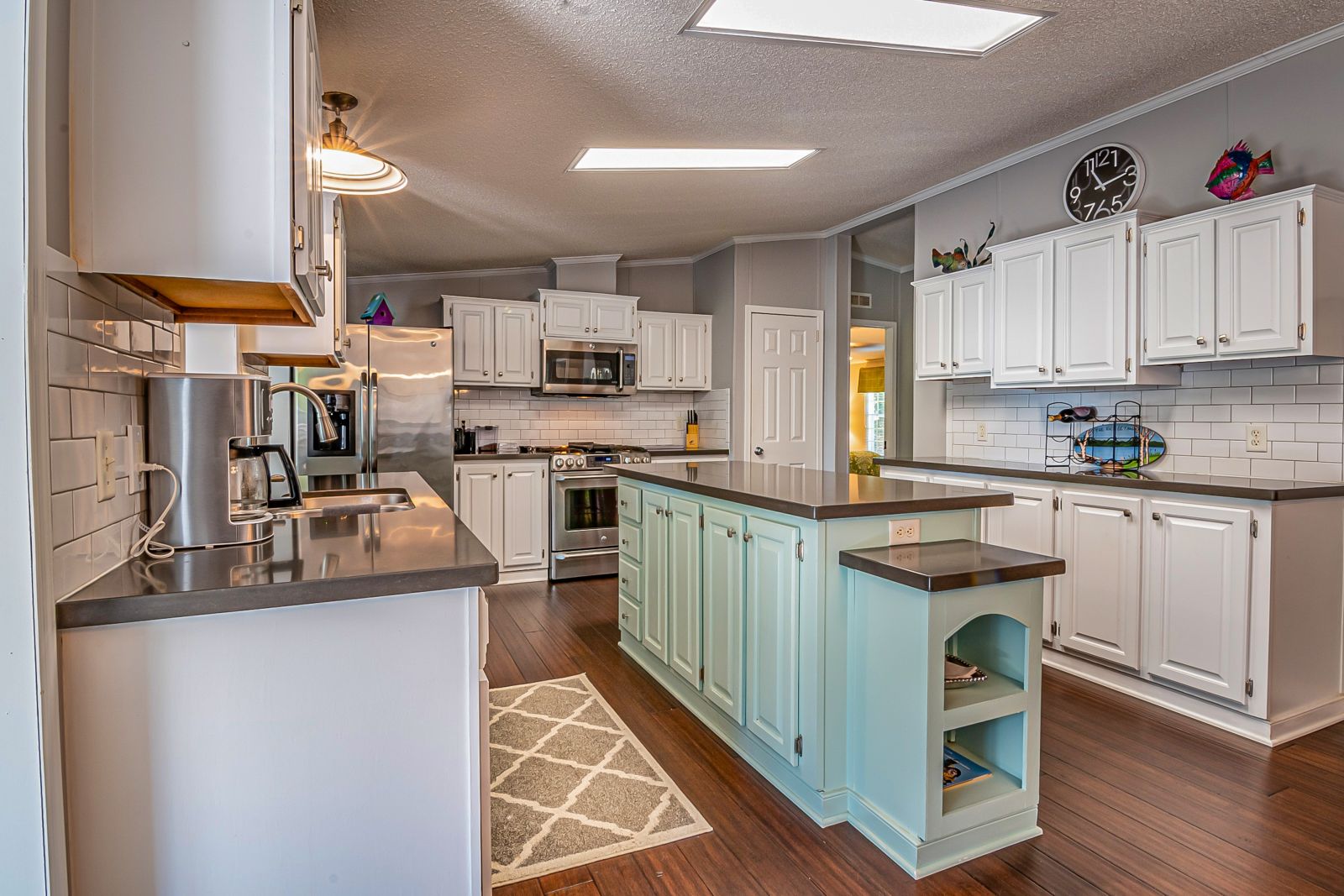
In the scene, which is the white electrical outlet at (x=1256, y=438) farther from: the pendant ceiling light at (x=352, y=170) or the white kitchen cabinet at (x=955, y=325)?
the pendant ceiling light at (x=352, y=170)

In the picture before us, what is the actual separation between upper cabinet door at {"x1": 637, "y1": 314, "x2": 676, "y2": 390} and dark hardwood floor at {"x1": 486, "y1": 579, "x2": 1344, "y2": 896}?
3.30 meters

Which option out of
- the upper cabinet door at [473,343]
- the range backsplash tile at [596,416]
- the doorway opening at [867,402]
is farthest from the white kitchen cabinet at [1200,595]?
A: the doorway opening at [867,402]

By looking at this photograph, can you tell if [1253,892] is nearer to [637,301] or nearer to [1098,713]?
[1098,713]

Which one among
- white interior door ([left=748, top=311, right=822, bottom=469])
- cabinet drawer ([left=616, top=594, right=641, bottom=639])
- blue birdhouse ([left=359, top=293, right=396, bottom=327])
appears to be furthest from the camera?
white interior door ([left=748, top=311, right=822, bottom=469])

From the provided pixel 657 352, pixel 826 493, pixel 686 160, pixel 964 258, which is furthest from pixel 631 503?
pixel 657 352

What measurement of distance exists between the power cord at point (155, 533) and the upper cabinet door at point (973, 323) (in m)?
3.69

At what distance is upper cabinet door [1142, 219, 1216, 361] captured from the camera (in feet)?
→ 9.61

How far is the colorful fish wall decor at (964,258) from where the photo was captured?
13.9 feet

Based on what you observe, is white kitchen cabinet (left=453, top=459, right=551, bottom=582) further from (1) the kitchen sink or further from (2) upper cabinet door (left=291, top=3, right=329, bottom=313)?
(2) upper cabinet door (left=291, top=3, right=329, bottom=313)

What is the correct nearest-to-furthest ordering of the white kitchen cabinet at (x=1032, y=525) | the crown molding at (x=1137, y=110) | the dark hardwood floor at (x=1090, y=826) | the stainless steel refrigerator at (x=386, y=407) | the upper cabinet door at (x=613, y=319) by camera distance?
the dark hardwood floor at (x=1090, y=826)
the crown molding at (x=1137, y=110)
the white kitchen cabinet at (x=1032, y=525)
the stainless steel refrigerator at (x=386, y=407)
the upper cabinet door at (x=613, y=319)

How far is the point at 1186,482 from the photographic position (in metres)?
2.79

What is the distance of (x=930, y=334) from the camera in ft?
14.3

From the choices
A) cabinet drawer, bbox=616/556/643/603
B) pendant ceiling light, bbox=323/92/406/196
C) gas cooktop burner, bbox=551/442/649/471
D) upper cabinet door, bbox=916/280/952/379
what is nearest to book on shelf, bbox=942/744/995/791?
cabinet drawer, bbox=616/556/643/603

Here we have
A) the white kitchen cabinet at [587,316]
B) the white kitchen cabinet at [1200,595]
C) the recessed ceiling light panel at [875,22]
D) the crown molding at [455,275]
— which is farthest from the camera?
the crown molding at [455,275]
